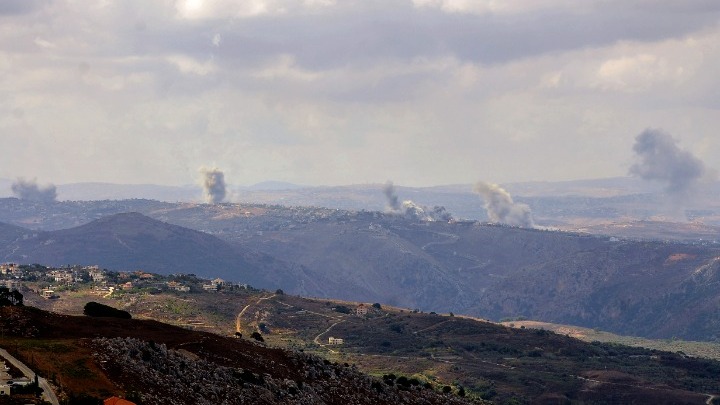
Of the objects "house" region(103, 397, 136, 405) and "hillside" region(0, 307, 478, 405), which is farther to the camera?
"hillside" region(0, 307, 478, 405)

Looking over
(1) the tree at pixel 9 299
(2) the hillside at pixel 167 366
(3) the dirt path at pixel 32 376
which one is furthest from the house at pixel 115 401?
(1) the tree at pixel 9 299

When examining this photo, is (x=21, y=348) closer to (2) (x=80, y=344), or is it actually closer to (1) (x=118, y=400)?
(2) (x=80, y=344)

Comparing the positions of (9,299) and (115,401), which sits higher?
(9,299)

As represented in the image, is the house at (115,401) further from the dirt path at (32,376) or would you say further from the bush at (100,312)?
the bush at (100,312)

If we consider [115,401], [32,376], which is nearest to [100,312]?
[32,376]

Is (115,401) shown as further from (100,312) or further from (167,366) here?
(100,312)

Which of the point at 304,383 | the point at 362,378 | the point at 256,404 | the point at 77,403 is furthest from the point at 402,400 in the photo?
the point at 77,403

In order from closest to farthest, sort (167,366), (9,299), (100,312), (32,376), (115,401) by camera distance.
Result: (115,401)
(32,376)
(167,366)
(9,299)
(100,312)

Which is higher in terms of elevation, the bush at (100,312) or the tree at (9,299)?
the tree at (9,299)

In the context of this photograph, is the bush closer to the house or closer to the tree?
the tree

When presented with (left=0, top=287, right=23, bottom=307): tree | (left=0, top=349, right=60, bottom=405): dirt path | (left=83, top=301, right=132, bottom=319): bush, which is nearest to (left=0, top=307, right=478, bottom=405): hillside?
(left=0, top=349, right=60, bottom=405): dirt path

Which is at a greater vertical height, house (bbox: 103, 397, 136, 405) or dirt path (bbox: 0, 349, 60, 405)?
dirt path (bbox: 0, 349, 60, 405)

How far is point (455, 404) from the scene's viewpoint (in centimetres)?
15325

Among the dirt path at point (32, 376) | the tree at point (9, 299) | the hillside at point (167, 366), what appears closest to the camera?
the dirt path at point (32, 376)
